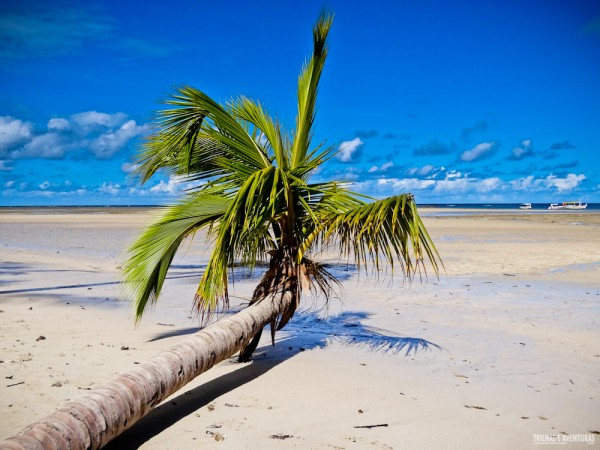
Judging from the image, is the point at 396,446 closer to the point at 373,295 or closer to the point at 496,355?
the point at 496,355

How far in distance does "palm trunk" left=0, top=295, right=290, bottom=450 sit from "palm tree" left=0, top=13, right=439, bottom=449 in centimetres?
1

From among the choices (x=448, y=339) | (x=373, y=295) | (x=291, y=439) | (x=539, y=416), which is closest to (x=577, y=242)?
(x=373, y=295)

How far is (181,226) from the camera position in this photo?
5.54 m

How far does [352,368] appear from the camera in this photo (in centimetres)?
604

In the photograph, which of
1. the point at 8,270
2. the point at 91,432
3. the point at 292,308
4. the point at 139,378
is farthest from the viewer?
the point at 8,270

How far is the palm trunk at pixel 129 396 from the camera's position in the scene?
10.3ft

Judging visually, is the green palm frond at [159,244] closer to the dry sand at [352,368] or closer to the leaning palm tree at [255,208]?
the leaning palm tree at [255,208]

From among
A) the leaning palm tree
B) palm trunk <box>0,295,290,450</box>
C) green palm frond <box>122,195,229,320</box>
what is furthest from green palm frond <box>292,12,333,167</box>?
palm trunk <box>0,295,290,450</box>

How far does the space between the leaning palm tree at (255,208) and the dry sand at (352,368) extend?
0.80 metres

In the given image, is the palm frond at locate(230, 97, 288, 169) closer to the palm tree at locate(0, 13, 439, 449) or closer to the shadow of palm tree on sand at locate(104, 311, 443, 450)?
the palm tree at locate(0, 13, 439, 449)

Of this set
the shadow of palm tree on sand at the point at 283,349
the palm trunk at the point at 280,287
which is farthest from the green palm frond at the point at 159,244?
the shadow of palm tree on sand at the point at 283,349

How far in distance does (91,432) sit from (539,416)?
146 inches

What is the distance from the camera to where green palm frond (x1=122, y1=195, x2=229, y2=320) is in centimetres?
546

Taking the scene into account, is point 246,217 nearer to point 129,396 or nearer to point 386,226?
point 386,226
